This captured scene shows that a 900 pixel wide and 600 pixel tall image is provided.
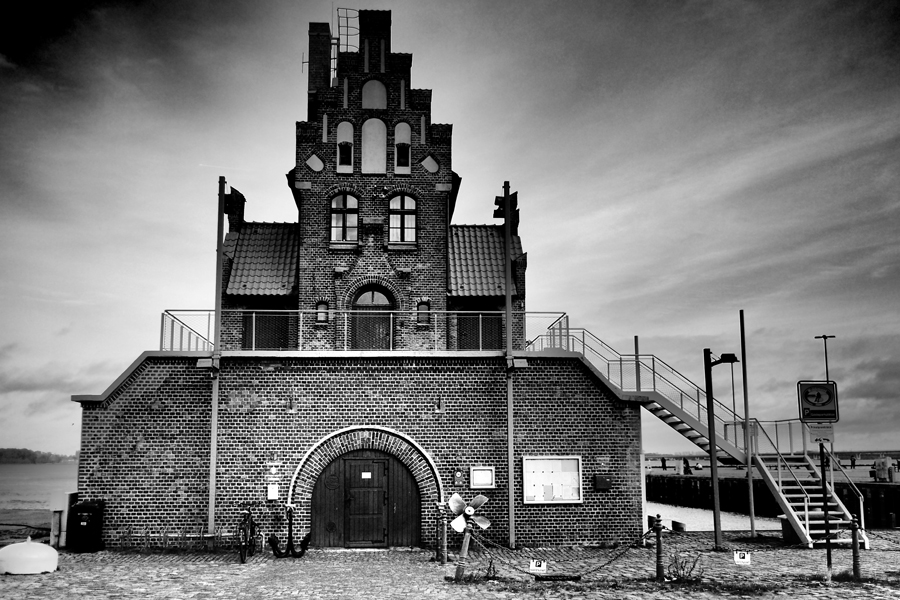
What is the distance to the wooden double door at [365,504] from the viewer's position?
21078 millimetres

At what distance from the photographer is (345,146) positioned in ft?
81.9

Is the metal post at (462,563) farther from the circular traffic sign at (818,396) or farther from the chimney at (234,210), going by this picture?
the chimney at (234,210)

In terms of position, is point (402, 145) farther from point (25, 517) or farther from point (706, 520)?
point (25, 517)

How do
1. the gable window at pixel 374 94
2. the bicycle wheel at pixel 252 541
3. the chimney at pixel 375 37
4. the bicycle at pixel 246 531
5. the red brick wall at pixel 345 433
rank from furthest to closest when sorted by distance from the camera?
the chimney at pixel 375 37 → the gable window at pixel 374 94 → the red brick wall at pixel 345 433 → the bicycle wheel at pixel 252 541 → the bicycle at pixel 246 531

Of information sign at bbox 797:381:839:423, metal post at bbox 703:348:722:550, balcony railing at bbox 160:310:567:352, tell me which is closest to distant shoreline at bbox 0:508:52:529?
balcony railing at bbox 160:310:567:352

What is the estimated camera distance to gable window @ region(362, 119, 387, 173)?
24.9 metres

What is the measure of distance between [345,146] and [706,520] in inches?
1071

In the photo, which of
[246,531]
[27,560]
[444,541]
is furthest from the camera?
[246,531]

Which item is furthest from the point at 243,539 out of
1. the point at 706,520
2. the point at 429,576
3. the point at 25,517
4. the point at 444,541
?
the point at 25,517

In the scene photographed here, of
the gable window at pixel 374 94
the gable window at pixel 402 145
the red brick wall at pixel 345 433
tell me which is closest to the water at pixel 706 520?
the red brick wall at pixel 345 433

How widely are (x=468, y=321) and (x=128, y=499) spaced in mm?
10604

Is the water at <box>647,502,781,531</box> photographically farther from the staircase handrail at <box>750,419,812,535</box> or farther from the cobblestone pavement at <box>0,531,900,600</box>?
the cobblestone pavement at <box>0,531,900,600</box>

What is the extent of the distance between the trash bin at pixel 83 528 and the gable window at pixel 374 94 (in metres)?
13.4

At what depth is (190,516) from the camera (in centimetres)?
2078
